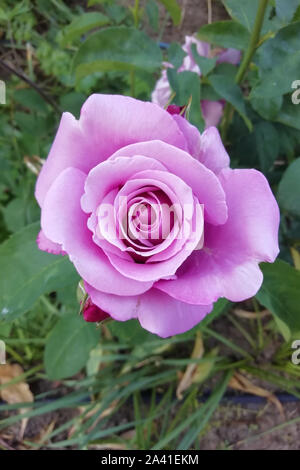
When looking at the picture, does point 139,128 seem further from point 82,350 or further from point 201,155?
point 82,350

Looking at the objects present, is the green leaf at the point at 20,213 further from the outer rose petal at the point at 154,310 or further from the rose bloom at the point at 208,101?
the outer rose petal at the point at 154,310

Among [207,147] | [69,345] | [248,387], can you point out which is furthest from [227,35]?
[248,387]

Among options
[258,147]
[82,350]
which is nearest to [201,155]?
[258,147]

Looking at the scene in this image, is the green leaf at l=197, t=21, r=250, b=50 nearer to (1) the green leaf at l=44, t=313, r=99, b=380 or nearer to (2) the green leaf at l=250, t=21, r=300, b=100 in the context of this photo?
(2) the green leaf at l=250, t=21, r=300, b=100

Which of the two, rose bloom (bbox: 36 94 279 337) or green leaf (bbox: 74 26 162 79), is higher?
green leaf (bbox: 74 26 162 79)

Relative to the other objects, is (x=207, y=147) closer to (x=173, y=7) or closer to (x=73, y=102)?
(x=173, y=7)

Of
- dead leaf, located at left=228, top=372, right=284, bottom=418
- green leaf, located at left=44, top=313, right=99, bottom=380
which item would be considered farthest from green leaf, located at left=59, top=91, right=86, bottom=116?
dead leaf, located at left=228, top=372, right=284, bottom=418
